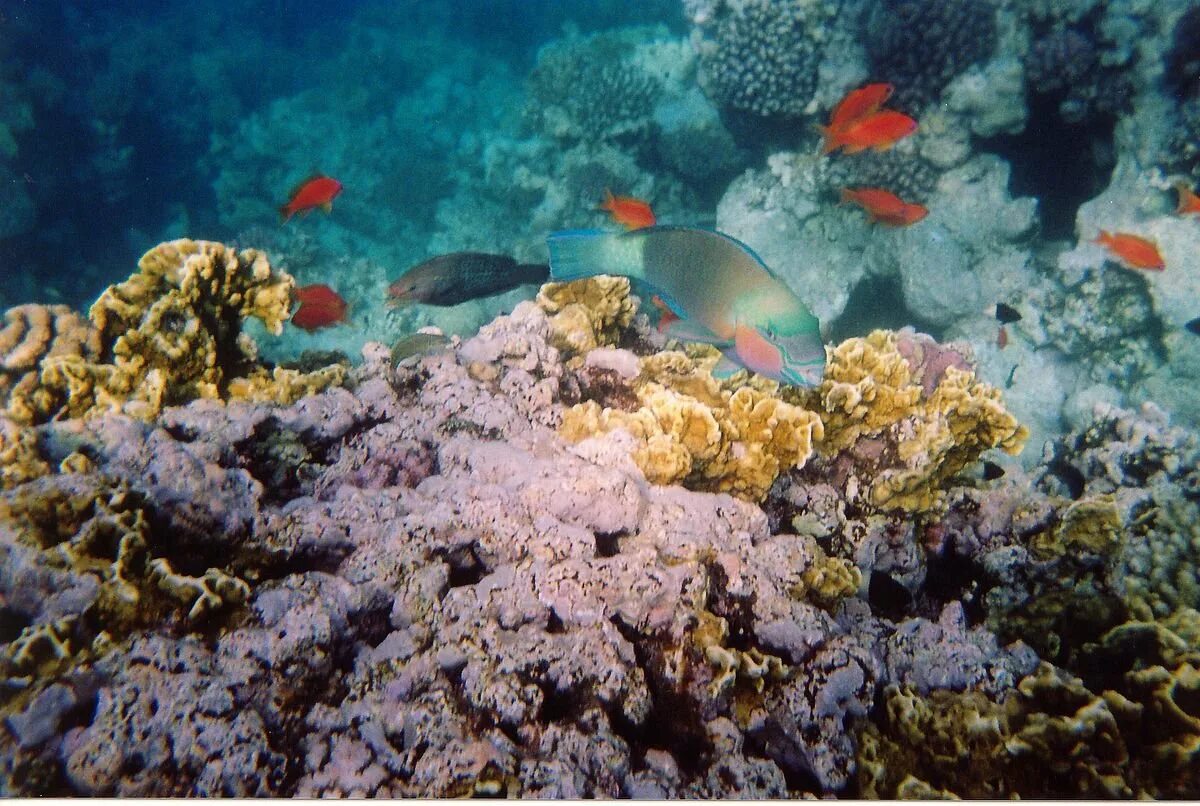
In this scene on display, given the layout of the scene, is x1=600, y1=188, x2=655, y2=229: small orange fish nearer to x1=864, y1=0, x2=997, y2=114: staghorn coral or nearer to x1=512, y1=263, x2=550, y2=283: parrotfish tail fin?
x1=512, y1=263, x2=550, y2=283: parrotfish tail fin

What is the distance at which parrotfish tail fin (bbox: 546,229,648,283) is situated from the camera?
1.73m

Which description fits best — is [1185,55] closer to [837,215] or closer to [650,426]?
[837,215]

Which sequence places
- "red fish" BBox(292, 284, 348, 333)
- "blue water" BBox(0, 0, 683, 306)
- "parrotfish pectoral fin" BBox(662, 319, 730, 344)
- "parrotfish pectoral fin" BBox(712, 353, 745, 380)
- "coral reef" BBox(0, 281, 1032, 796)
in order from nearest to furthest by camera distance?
"coral reef" BBox(0, 281, 1032, 796), "parrotfish pectoral fin" BBox(662, 319, 730, 344), "parrotfish pectoral fin" BBox(712, 353, 745, 380), "red fish" BBox(292, 284, 348, 333), "blue water" BBox(0, 0, 683, 306)

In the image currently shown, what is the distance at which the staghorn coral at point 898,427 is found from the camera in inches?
83.9

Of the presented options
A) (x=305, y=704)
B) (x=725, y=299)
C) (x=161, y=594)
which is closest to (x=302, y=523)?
(x=161, y=594)

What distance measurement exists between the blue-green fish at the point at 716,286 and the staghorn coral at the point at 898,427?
53 centimetres

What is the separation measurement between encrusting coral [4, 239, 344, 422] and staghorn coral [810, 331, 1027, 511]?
76.3 inches

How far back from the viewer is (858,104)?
534cm

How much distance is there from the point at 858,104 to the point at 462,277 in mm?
4211

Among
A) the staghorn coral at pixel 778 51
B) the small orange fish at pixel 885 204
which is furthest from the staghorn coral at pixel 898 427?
the staghorn coral at pixel 778 51

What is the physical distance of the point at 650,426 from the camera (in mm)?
1894

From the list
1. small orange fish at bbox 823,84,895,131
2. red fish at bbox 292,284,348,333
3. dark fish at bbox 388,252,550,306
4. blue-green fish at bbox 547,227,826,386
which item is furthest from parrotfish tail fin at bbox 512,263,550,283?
small orange fish at bbox 823,84,895,131

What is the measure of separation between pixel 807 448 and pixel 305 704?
150cm

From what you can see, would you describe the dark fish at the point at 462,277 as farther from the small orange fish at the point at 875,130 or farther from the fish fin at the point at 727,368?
the small orange fish at the point at 875,130
